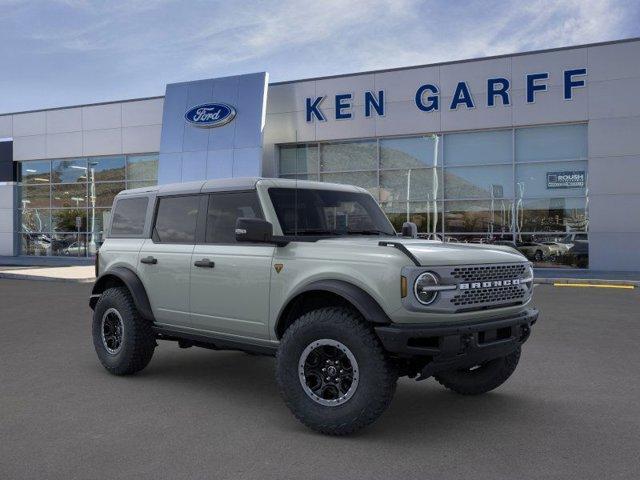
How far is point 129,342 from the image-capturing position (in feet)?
21.0

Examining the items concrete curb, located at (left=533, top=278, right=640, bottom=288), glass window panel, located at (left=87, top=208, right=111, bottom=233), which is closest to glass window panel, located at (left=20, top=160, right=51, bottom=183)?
glass window panel, located at (left=87, top=208, right=111, bottom=233)

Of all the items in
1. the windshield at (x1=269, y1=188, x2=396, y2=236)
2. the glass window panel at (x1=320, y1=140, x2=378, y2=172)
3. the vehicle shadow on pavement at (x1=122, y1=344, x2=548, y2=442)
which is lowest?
the vehicle shadow on pavement at (x1=122, y1=344, x2=548, y2=442)

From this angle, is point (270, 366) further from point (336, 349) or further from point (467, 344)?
point (467, 344)

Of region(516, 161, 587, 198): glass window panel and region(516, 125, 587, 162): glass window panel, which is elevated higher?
region(516, 125, 587, 162): glass window panel

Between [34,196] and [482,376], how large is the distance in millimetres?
30542

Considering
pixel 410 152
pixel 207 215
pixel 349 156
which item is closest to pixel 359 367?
pixel 207 215

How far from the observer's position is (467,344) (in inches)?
179

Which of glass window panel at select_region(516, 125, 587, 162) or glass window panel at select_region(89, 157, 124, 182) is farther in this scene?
glass window panel at select_region(89, 157, 124, 182)

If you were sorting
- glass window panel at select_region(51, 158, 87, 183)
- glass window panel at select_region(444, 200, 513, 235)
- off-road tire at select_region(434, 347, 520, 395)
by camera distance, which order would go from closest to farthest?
off-road tire at select_region(434, 347, 520, 395) < glass window panel at select_region(444, 200, 513, 235) < glass window panel at select_region(51, 158, 87, 183)

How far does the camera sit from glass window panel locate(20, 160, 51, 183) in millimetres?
31266

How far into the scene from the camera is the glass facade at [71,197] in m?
29.1

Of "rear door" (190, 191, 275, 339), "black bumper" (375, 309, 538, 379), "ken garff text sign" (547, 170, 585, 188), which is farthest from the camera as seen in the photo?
"ken garff text sign" (547, 170, 585, 188)

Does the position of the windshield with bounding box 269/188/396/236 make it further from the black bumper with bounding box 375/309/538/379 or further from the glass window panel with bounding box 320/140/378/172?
the glass window panel with bounding box 320/140/378/172

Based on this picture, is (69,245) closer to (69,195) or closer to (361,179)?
(69,195)
